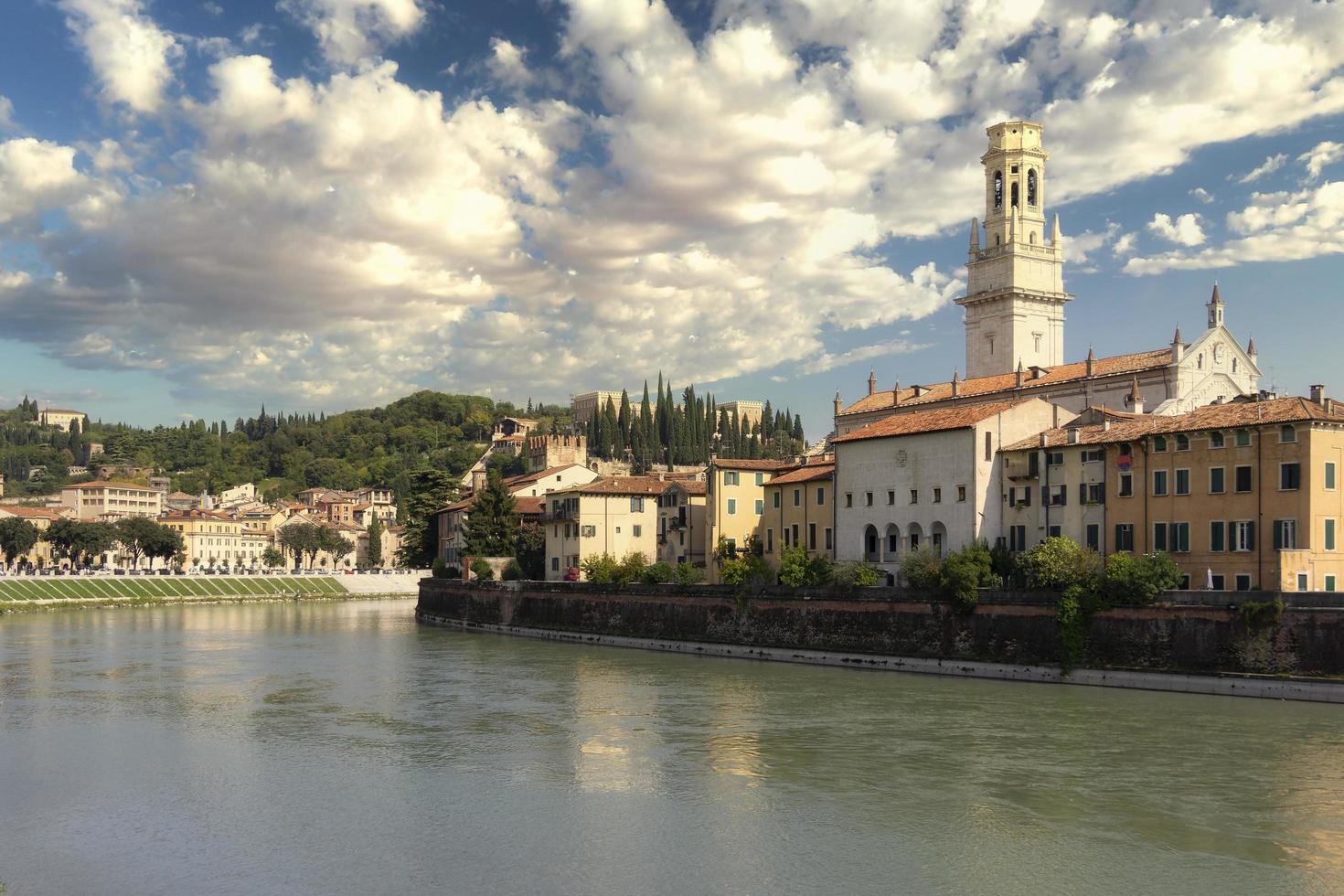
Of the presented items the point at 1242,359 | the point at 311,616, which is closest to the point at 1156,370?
the point at 1242,359

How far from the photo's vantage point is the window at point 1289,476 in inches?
1369

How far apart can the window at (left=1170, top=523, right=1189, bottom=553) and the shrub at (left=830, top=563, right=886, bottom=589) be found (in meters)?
10.5

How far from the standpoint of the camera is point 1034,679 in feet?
121

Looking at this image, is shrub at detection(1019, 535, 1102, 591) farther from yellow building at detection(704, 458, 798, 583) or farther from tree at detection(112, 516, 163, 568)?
tree at detection(112, 516, 163, 568)

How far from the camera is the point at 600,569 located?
5816cm

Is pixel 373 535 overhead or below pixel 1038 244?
below

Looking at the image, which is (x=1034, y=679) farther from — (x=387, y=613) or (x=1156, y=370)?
(x=387, y=613)

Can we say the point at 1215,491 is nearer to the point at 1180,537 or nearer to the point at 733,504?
the point at 1180,537

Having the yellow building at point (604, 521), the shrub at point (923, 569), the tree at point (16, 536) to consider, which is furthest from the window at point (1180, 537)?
the tree at point (16, 536)

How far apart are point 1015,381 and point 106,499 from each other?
5545 inches

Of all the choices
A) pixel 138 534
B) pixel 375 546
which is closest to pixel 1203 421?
pixel 138 534

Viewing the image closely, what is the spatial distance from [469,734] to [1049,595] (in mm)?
18875

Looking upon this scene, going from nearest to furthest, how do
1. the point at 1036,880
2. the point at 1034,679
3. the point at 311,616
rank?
1. the point at 1036,880
2. the point at 1034,679
3. the point at 311,616

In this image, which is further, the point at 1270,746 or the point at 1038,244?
the point at 1038,244
